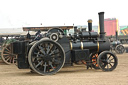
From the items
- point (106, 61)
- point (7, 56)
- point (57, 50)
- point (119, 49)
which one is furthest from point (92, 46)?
point (119, 49)

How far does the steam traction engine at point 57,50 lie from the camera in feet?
17.5

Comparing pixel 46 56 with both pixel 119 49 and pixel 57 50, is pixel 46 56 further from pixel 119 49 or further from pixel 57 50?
pixel 119 49

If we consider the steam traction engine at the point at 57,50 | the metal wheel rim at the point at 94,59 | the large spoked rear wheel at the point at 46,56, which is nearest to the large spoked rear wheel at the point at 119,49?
the metal wheel rim at the point at 94,59

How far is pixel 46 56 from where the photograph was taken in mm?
5352

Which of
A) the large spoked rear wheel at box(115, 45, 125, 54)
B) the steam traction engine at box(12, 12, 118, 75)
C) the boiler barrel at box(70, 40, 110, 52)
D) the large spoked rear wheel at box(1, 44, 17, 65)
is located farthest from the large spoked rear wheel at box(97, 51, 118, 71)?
the large spoked rear wheel at box(115, 45, 125, 54)

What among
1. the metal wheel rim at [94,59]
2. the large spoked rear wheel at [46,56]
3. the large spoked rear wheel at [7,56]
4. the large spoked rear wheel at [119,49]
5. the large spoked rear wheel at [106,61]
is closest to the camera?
the large spoked rear wheel at [46,56]

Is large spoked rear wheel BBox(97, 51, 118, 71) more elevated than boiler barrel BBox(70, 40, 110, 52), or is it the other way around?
boiler barrel BBox(70, 40, 110, 52)

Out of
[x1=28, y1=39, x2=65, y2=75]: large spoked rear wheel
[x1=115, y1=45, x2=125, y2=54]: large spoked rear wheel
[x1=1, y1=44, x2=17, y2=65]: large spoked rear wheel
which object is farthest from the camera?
[x1=115, y1=45, x2=125, y2=54]: large spoked rear wheel

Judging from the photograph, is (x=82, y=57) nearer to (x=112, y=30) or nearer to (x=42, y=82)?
(x=42, y=82)

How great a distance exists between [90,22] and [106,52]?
62.9 inches

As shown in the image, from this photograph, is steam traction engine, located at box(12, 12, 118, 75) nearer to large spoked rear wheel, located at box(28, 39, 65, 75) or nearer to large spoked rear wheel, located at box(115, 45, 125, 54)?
large spoked rear wheel, located at box(28, 39, 65, 75)

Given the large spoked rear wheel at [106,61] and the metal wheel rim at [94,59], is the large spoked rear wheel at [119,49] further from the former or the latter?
the large spoked rear wheel at [106,61]

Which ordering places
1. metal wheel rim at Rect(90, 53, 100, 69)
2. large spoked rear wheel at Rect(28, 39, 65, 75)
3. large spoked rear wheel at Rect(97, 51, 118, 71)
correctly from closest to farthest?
1. large spoked rear wheel at Rect(28, 39, 65, 75)
2. large spoked rear wheel at Rect(97, 51, 118, 71)
3. metal wheel rim at Rect(90, 53, 100, 69)

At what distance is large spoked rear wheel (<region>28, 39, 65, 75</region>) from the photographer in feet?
17.2
